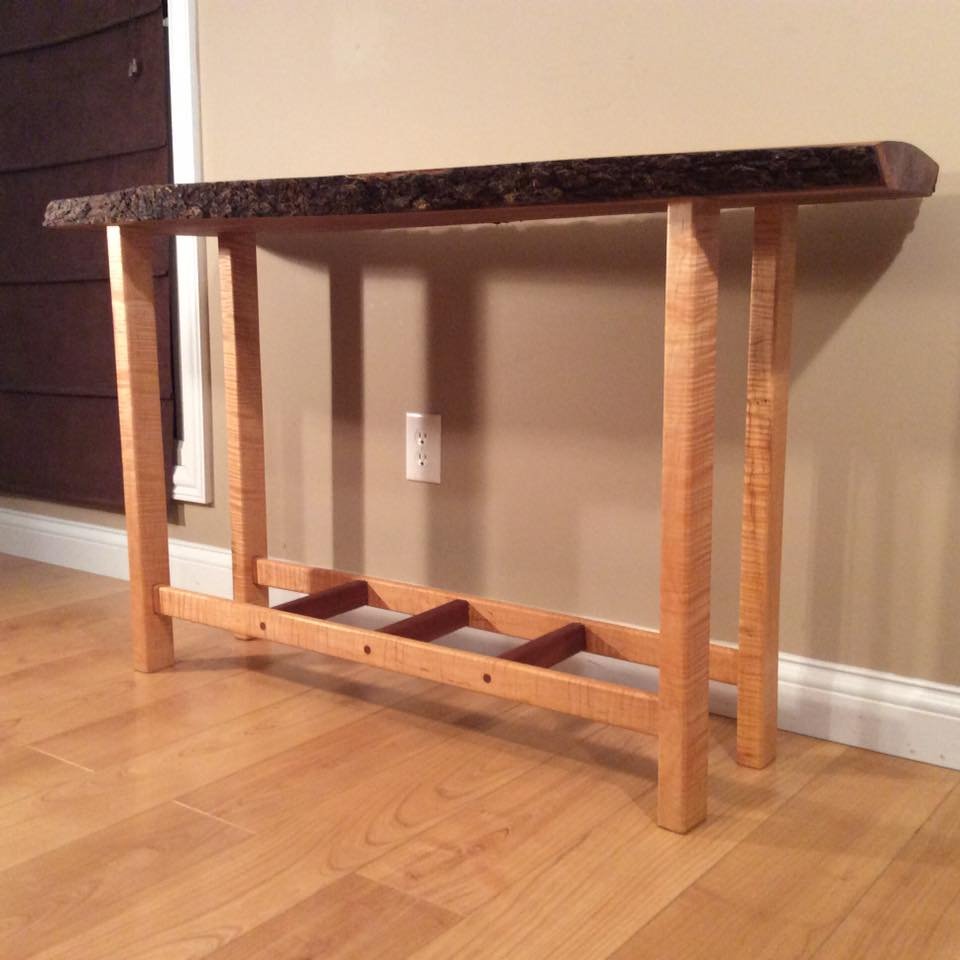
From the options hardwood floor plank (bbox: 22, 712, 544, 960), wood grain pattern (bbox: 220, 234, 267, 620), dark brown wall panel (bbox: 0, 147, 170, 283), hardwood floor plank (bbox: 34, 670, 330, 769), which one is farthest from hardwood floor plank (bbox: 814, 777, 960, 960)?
dark brown wall panel (bbox: 0, 147, 170, 283)

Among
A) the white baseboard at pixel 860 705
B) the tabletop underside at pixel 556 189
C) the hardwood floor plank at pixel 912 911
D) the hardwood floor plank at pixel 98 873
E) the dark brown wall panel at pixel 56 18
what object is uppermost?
the dark brown wall panel at pixel 56 18

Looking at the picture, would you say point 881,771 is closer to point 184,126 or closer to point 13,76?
point 184,126

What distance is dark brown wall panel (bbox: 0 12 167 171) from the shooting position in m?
1.75

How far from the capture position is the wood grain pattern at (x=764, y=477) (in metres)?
1.08

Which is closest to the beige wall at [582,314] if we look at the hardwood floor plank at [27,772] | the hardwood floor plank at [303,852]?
the hardwood floor plank at [303,852]

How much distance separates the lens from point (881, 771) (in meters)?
1.15

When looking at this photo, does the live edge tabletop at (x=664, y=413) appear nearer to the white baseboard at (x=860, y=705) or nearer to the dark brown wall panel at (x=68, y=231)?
the white baseboard at (x=860, y=705)

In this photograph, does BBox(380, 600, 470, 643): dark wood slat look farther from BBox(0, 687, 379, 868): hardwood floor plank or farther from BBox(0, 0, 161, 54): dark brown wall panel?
BBox(0, 0, 161, 54): dark brown wall panel

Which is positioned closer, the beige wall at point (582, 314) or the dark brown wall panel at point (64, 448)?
the beige wall at point (582, 314)

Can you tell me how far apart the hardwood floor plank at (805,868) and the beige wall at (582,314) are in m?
0.14

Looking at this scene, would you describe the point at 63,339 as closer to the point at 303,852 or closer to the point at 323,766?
the point at 323,766

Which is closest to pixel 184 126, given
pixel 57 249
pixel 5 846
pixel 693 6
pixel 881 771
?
pixel 57 249

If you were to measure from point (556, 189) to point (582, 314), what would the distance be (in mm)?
423

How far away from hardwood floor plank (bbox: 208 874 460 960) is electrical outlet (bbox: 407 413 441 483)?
2.33 ft
